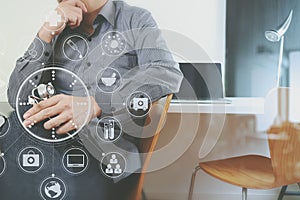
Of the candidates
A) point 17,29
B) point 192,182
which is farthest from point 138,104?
point 17,29

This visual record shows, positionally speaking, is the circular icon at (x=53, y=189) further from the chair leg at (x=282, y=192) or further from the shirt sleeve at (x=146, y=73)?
the chair leg at (x=282, y=192)

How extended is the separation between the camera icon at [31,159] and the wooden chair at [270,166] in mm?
364

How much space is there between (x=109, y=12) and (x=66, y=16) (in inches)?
3.9

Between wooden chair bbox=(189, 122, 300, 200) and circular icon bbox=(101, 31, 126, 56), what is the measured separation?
0.32 m

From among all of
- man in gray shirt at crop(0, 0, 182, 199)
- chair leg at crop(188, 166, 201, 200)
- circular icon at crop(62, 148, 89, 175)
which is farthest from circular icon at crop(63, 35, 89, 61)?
chair leg at crop(188, 166, 201, 200)

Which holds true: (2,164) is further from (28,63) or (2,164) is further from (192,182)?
(192,182)

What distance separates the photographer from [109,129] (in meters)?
0.96

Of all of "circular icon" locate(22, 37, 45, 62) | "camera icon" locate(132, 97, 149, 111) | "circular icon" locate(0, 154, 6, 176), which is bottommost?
"circular icon" locate(0, 154, 6, 176)

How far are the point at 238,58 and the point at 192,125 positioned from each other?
0.59 ft

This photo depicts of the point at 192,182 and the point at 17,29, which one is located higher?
the point at 17,29

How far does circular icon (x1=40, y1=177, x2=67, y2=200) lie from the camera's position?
3.22ft

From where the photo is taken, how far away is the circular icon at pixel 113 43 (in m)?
0.96

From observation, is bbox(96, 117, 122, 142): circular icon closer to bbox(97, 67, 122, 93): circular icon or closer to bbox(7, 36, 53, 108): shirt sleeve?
bbox(97, 67, 122, 93): circular icon

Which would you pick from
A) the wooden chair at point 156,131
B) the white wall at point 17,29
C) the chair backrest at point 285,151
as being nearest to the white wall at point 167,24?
the white wall at point 17,29
